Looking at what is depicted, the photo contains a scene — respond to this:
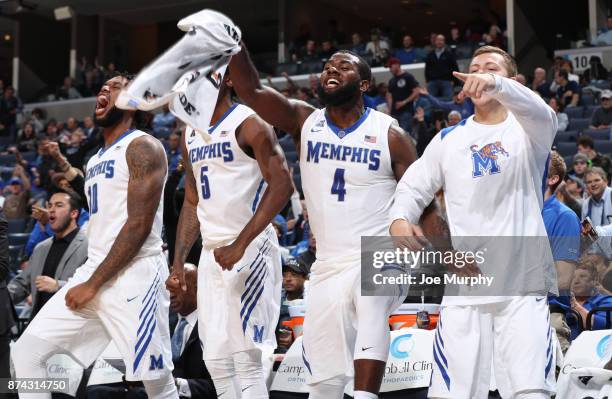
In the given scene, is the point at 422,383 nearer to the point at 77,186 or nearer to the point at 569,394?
the point at 569,394

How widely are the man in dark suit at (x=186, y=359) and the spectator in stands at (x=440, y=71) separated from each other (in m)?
9.85

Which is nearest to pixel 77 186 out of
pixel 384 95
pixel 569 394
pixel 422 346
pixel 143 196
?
pixel 143 196

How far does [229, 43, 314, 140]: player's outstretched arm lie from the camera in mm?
4980

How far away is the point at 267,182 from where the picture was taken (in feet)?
16.3

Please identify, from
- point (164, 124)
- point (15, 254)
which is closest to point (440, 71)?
point (164, 124)

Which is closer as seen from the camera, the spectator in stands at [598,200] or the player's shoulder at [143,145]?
the player's shoulder at [143,145]

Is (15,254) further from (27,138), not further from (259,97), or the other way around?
(259,97)

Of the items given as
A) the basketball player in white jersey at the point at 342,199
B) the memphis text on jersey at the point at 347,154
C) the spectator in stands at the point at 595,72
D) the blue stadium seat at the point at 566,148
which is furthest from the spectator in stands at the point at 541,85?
the memphis text on jersey at the point at 347,154

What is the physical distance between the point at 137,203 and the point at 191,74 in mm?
837

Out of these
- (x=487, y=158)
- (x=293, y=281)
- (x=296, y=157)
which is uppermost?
(x=487, y=158)

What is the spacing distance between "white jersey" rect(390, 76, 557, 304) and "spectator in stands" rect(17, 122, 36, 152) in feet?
54.1

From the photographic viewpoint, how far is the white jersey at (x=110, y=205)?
503 centimetres

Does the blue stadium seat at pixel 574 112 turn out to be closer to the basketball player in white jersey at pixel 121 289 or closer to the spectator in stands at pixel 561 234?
the spectator in stands at pixel 561 234

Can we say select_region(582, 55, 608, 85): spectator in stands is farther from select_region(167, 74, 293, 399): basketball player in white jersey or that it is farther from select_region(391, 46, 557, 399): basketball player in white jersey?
select_region(391, 46, 557, 399): basketball player in white jersey
